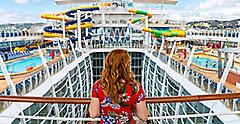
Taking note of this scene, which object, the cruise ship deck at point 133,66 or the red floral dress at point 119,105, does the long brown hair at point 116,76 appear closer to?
the red floral dress at point 119,105

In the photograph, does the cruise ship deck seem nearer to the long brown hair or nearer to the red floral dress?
the red floral dress

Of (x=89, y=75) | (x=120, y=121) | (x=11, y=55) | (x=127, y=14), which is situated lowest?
(x=89, y=75)

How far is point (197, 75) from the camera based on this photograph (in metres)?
6.55

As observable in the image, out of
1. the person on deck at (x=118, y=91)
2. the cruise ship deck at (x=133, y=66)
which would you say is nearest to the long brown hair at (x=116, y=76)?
the person on deck at (x=118, y=91)

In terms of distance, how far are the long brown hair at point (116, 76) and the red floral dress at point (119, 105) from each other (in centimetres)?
2

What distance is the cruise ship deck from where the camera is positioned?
2400 millimetres

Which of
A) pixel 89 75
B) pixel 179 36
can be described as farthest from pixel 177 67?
pixel 89 75

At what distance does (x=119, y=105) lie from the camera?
1339mm

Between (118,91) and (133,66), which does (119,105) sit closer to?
(118,91)

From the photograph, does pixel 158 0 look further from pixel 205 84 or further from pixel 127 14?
pixel 205 84

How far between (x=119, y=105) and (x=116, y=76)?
140 millimetres

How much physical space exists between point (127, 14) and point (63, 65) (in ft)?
35.4

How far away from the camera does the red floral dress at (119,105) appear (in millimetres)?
1325

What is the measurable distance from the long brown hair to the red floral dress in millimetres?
24
